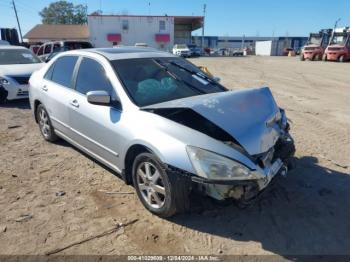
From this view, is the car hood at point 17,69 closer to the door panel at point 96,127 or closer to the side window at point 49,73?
the side window at point 49,73

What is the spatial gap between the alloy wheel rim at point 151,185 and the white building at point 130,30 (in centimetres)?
5096

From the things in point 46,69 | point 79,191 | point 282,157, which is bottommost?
point 79,191

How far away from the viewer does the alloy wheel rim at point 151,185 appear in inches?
130

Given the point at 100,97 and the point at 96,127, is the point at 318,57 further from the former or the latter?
the point at 100,97

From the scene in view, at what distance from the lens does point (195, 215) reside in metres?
3.48

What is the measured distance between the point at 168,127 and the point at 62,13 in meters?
101

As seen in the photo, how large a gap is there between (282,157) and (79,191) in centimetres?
248

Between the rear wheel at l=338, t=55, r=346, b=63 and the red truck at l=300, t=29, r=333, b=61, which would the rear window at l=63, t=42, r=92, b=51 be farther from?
the red truck at l=300, t=29, r=333, b=61

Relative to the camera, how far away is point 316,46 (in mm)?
33156

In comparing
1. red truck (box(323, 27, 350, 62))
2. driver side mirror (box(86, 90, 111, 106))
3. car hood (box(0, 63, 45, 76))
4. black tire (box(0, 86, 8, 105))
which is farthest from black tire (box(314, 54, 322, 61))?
driver side mirror (box(86, 90, 111, 106))

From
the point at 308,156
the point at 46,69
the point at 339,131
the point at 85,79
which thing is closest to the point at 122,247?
the point at 85,79

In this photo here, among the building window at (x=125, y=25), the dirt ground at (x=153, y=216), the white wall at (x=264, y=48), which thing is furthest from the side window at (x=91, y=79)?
the white wall at (x=264, y=48)

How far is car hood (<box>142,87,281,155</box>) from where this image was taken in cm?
314

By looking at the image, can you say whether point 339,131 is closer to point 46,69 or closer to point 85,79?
point 85,79
